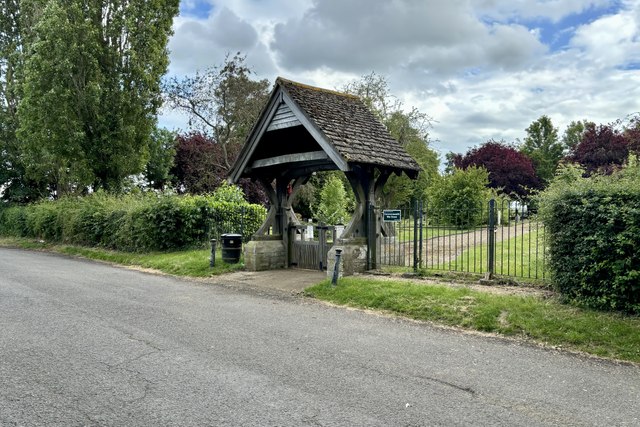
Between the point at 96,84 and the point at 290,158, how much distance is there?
15.9 meters

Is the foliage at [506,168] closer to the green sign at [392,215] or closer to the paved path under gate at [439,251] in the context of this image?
the paved path under gate at [439,251]

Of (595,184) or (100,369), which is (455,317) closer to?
(595,184)

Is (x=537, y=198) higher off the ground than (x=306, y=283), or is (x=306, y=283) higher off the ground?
(x=537, y=198)

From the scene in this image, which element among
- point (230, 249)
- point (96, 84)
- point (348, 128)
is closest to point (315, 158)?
point (348, 128)

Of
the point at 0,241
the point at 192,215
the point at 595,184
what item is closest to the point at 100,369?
the point at 595,184

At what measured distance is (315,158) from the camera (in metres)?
12.4

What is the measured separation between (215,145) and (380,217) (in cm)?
2883

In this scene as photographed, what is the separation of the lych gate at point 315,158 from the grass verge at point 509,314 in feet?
7.65

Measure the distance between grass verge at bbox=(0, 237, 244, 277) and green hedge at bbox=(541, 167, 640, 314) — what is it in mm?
9109

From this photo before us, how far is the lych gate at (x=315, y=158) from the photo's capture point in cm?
1180

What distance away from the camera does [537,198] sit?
28.9 feet

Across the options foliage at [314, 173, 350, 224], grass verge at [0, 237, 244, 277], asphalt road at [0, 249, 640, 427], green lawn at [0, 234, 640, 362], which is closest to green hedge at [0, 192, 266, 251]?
grass verge at [0, 237, 244, 277]

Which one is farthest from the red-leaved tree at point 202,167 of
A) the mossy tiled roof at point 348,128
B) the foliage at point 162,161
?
the mossy tiled roof at point 348,128

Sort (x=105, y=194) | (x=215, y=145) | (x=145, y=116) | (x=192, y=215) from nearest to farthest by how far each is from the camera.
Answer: (x=192, y=215), (x=105, y=194), (x=145, y=116), (x=215, y=145)
